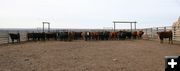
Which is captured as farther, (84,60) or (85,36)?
(85,36)

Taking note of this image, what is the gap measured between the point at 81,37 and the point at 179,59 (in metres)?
30.0

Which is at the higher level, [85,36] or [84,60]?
[85,36]

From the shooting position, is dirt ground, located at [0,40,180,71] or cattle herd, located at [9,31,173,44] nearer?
dirt ground, located at [0,40,180,71]

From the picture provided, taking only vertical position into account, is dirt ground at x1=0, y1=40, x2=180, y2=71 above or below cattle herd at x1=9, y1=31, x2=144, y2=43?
below

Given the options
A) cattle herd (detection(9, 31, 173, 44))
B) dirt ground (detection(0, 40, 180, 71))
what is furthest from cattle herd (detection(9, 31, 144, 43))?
dirt ground (detection(0, 40, 180, 71))

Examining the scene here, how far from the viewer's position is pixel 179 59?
5.40 ft

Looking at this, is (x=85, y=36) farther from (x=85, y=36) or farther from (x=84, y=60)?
(x=84, y=60)

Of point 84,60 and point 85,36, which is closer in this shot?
point 84,60

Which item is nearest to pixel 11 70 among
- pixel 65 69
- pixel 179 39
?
pixel 65 69

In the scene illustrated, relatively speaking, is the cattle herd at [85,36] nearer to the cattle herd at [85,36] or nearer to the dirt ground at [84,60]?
the cattle herd at [85,36]

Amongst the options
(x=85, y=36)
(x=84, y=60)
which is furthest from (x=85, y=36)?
(x=84, y=60)

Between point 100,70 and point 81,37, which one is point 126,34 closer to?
point 81,37

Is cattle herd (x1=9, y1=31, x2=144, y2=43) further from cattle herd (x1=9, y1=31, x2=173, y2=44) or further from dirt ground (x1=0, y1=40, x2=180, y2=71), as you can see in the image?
dirt ground (x1=0, y1=40, x2=180, y2=71)

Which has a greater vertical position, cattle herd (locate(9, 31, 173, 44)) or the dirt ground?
cattle herd (locate(9, 31, 173, 44))
